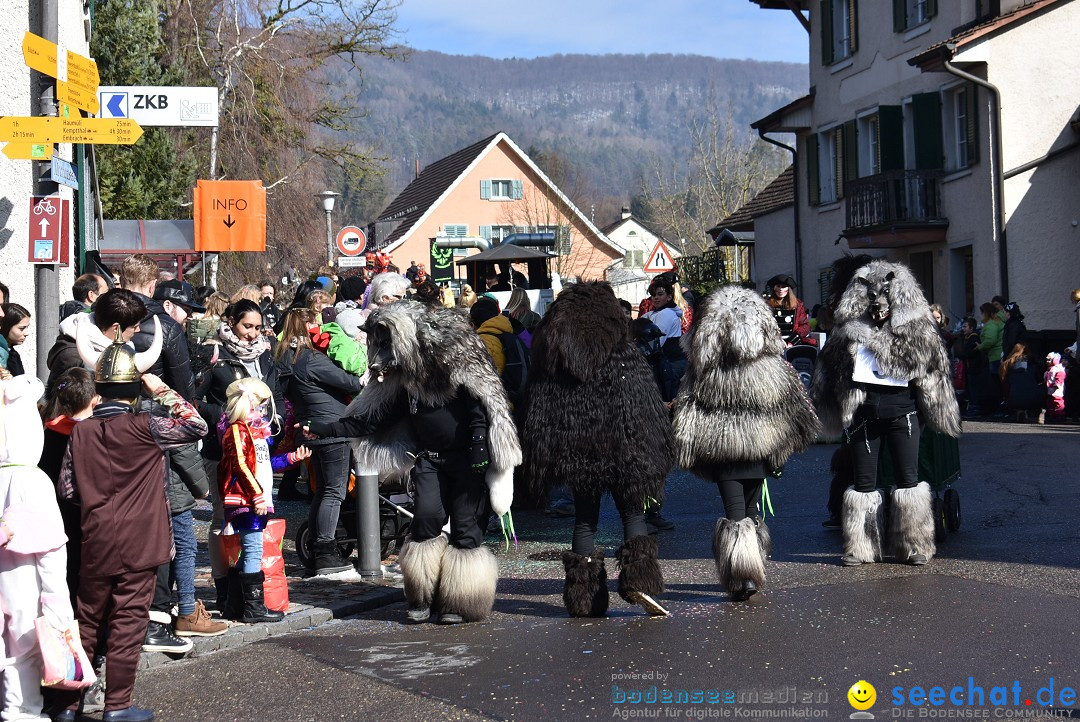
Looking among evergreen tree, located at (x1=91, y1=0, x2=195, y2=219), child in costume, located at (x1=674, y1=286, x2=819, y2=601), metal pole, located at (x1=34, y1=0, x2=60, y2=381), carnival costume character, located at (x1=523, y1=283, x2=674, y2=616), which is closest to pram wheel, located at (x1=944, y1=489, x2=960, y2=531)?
child in costume, located at (x1=674, y1=286, x2=819, y2=601)

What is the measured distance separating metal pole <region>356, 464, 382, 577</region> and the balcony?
19956mm

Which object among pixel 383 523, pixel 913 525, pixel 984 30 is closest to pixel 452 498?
pixel 383 523

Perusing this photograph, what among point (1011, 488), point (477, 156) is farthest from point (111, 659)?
point (477, 156)

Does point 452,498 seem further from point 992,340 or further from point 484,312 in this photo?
point 992,340

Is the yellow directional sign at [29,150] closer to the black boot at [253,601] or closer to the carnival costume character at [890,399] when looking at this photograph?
the black boot at [253,601]

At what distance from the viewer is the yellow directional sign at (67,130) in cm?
1012

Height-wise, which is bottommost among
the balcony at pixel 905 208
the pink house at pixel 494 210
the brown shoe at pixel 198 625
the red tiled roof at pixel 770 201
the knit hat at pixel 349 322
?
the brown shoe at pixel 198 625

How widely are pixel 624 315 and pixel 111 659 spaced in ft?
11.5

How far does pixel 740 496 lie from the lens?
809cm

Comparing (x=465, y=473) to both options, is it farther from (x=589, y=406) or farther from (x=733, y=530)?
(x=733, y=530)

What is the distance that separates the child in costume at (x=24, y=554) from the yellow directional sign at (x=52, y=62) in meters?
4.88

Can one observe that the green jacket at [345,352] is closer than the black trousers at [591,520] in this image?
No

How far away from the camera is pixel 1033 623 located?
7.05 m

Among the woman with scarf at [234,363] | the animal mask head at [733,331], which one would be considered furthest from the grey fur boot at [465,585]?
the animal mask head at [733,331]
